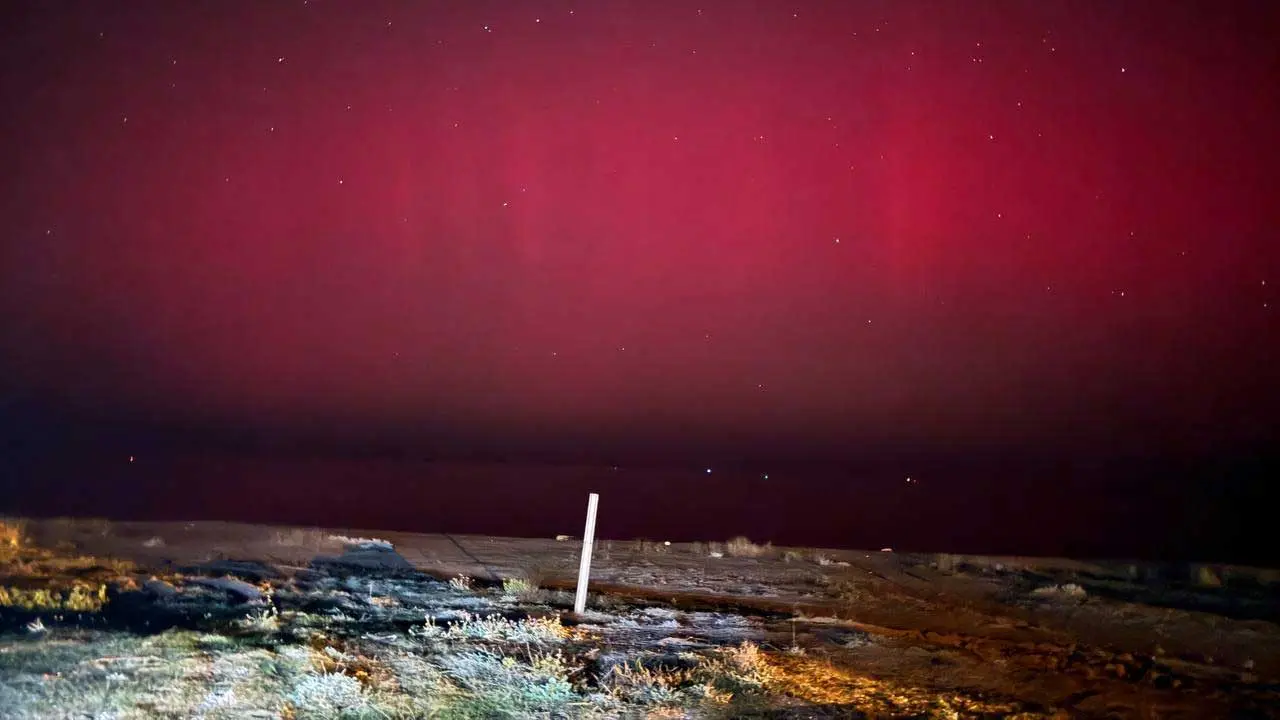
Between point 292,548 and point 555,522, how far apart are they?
20.7 metres

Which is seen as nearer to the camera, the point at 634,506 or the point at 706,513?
the point at 706,513

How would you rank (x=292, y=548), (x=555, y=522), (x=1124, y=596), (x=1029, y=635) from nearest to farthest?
(x=1029, y=635)
(x=1124, y=596)
(x=292, y=548)
(x=555, y=522)

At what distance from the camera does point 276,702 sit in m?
6.87

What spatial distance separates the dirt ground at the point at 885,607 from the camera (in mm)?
8555

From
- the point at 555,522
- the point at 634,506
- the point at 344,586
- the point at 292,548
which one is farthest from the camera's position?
the point at 634,506

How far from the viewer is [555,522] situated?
36500mm

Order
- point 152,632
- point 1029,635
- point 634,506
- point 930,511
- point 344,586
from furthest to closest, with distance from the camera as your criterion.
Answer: point 930,511 → point 634,506 → point 344,586 → point 1029,635 → point 152,632

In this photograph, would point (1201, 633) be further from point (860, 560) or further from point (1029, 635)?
point (860, 560)

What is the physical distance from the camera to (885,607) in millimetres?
13062

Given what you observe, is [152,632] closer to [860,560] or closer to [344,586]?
[344,586]

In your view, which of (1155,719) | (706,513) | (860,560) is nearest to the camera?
(1155,719)

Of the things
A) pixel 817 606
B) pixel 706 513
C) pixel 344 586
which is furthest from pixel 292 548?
pixel 706 513

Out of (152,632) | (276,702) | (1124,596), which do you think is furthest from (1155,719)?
(152,632)

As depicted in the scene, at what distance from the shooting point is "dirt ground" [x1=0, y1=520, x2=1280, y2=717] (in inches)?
337
